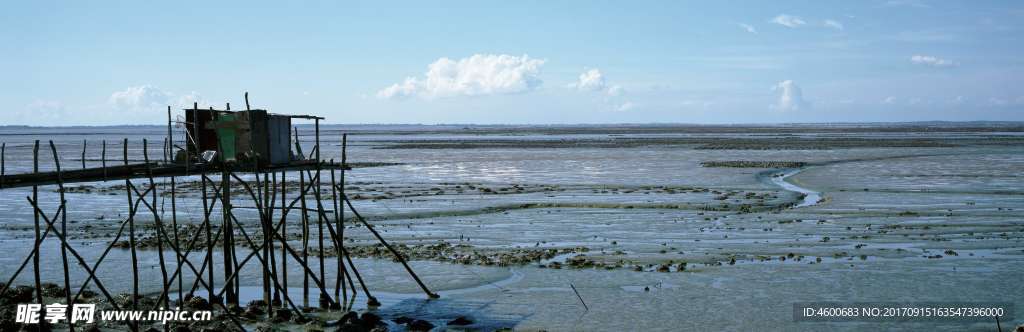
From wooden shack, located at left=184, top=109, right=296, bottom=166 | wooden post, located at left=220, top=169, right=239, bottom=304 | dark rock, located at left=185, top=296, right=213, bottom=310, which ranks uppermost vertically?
wooden shack, located at left=184, top=109, right=296, bottom=166

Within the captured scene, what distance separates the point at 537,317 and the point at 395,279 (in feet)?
13.7

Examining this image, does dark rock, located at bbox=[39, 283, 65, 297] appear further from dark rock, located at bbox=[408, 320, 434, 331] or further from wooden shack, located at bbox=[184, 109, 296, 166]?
dark rock, located at bbox=[408, 320, 434, 331]

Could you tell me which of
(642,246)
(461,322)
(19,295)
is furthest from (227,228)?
(642,246)

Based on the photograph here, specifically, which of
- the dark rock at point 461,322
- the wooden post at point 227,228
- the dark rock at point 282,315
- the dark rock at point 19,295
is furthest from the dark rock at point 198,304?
the dark rock at point 461,322

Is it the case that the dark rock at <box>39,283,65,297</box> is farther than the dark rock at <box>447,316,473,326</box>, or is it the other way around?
the dark rock at <box>39,283,65,297</box>

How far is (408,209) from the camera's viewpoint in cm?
3047

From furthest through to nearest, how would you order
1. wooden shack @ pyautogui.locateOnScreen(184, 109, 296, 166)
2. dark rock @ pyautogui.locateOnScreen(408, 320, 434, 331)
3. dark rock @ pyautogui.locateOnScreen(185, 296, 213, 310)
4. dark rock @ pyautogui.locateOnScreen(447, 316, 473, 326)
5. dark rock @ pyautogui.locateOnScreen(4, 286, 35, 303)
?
1. dark rock @ pyautogui.locateOnScreen(4, 286, 35, 303)
2. dark rock @ pyautogui.locateOnScreen(185, 296, 213, 310)
3. wooden shack @ pyautogui.locateOnScreen(184, 109, 296, 166)
4. dark rock @ pyautogui.locateOnScreen(447, 316, 473, 326)
5. dark rock @ pyautogui.locateOnScreen(408, 320, 434, 331)

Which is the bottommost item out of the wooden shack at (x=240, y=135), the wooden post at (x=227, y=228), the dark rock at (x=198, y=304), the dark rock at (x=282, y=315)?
the dark rock at (x=282, y=315)

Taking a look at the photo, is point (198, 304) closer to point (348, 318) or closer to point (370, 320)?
point (348, 318)

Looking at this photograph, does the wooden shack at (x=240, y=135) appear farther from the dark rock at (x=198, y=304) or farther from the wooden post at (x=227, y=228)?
the dark rock at (x=198, y=304)

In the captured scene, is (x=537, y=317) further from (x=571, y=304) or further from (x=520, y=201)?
(x=520, y=201)

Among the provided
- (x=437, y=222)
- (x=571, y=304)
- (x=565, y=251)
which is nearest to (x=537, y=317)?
(x=571, y=304)

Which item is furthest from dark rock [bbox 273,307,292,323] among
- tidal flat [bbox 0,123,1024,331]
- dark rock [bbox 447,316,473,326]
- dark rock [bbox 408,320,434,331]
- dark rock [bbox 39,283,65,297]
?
dark rock [bbox 39,283,65,297]

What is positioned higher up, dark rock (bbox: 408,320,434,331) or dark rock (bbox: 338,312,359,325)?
dark rock (bbox: 338,312,359,325)
